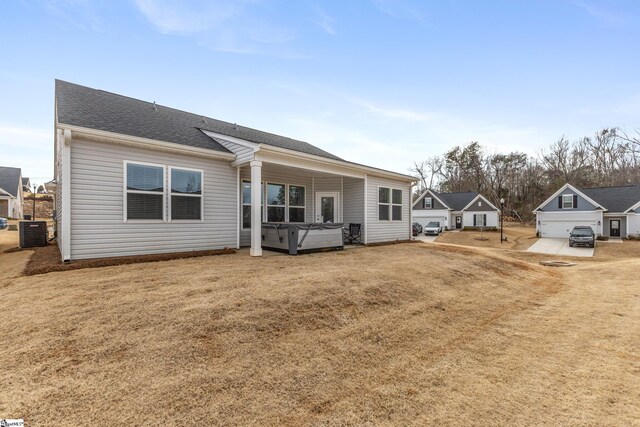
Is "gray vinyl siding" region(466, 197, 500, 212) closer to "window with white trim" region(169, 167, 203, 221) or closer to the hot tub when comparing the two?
the hot tub

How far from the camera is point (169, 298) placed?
4488mm

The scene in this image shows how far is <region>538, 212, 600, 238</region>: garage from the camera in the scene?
966 inches

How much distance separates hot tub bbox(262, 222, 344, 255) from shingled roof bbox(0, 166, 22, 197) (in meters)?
34.0

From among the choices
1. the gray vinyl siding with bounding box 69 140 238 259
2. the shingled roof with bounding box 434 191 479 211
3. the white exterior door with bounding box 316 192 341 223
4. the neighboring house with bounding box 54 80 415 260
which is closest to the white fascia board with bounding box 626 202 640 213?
the shingled roof with bounding box 434 191 479 211

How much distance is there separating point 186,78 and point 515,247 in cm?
2370

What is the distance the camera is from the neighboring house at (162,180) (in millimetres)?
6907

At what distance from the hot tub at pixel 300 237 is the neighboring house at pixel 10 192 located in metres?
32.1

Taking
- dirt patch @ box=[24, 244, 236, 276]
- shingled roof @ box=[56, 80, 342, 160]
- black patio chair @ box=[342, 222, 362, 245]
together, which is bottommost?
dirt patch @ box=[24, 244, 236, 276]

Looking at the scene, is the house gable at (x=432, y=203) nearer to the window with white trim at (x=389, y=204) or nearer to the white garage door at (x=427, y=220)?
the white garage door at (x=427, y=220)

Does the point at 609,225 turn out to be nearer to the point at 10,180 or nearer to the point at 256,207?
the point at 256,207

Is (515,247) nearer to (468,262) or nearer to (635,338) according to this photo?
(468,262)

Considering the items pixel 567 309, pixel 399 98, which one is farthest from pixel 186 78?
pixel 567 309

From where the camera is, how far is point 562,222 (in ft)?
84.9

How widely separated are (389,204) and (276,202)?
16.8 feet
